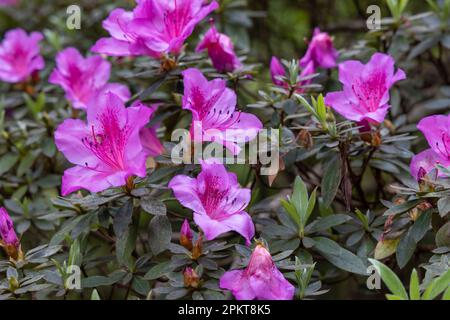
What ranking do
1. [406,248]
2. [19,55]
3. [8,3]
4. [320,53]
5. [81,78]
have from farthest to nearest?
[8,3] → [19,55] → [81,78] → [320,53] → [406,248]

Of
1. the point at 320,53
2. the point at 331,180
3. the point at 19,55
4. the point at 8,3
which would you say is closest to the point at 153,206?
the point at 331,180

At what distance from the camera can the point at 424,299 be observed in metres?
1.26

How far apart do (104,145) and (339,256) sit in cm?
56

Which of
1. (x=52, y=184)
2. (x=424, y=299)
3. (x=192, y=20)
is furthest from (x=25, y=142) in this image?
(x=424, y=299)

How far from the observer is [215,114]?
1.58 meters

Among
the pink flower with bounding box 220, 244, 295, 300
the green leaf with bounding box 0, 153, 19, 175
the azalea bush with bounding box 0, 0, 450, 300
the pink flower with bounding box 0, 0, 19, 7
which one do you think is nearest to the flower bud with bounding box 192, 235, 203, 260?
the azalea bush with bounding box 0, 0, 450, 300

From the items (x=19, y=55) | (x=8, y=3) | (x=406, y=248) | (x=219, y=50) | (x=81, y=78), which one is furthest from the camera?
(x=8, y=3)

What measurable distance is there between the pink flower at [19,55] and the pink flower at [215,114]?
3.03 feet

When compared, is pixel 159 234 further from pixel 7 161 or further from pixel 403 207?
pixel 7 161

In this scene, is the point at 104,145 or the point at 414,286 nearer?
the point at 414,286

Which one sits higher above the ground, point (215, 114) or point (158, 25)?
point (158, 25)

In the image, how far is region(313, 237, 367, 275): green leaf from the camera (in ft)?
4.93

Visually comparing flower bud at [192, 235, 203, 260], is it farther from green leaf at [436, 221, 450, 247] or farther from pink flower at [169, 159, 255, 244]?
green leaf at [436, 221, 450, 247]

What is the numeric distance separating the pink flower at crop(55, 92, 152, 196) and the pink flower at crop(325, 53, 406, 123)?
47 centimetres
